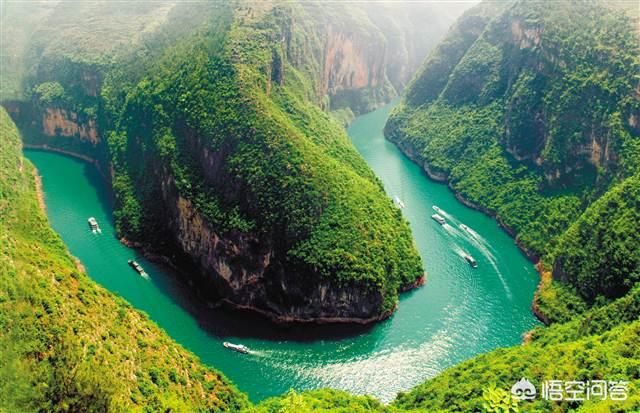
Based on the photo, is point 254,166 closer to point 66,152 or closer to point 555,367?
point 555,367

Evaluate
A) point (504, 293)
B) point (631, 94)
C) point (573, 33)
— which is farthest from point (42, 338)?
point (573, 33)

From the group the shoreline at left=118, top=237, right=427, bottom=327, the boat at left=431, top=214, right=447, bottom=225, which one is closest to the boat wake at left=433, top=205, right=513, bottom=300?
the boat at left=431, top=214, right=447, bottom=225

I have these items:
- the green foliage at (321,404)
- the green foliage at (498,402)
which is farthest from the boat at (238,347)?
the green foliage at (498,402)

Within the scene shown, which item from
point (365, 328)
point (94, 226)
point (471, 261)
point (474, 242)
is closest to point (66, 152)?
point (94, 226)

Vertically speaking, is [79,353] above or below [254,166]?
below

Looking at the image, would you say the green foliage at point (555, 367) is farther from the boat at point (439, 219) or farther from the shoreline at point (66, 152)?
the shoreline at point (66, 152)

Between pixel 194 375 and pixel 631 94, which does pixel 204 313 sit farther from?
pixel 631 94
